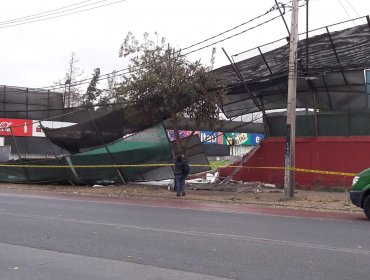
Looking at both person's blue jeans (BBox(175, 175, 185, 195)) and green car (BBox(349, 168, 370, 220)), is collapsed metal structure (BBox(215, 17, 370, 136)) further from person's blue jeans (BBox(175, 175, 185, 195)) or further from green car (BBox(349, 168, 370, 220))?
green car (BBox(349, 168, 370, 220))

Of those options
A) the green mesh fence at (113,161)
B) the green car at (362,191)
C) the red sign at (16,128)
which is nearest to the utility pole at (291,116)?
the green car at (362,191)

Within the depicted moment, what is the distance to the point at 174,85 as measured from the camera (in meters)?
20.3

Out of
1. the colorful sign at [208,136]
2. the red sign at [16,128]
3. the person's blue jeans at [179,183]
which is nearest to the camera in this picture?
the person's blue jeans at [179,183]

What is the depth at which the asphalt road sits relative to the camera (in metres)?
6.77

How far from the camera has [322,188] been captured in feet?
72.1

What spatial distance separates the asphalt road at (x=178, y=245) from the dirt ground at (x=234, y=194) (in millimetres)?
3131

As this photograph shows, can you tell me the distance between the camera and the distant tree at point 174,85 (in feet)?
66.4

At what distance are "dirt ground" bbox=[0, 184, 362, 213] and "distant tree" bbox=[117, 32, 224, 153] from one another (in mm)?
2589

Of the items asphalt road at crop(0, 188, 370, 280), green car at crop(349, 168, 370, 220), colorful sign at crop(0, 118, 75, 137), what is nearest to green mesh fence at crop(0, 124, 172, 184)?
asphalt road at crop(0, 188, 370, 280)

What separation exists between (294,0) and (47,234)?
1288 cm

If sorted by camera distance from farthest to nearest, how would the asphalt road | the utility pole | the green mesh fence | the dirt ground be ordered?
the green mesh fence
the utility pole
the dirt ground
the asphalt road

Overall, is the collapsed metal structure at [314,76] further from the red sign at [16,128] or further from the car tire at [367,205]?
the red sign at [16,128]

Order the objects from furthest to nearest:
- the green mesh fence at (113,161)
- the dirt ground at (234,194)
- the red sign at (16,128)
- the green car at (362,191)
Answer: the red sign at (16,128) → the green mesh fence at (113,161) → the dirt ground at (234,194) → the green car at (362,191)

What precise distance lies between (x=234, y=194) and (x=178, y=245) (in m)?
11.8
